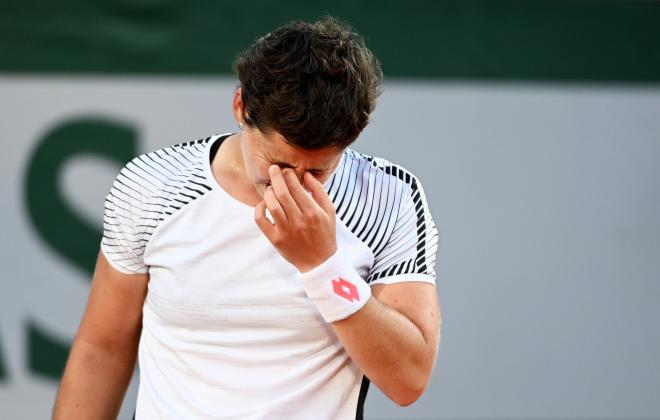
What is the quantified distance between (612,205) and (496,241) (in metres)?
0.43

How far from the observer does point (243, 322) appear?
205 cm

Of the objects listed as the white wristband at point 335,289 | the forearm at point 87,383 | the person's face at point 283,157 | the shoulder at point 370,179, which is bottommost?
the forearm at point 87,383

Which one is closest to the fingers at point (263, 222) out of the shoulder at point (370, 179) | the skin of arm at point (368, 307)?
the skin of arm at point (368, 307)

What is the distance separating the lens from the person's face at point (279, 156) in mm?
1914

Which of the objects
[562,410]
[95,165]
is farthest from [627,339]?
[95,165]

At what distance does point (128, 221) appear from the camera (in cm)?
210

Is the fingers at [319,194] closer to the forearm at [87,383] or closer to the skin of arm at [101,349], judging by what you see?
the skin of arm at [101,349]

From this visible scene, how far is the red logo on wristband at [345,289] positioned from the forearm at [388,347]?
0.03 meters

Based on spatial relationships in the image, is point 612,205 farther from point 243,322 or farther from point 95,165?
point 243,322

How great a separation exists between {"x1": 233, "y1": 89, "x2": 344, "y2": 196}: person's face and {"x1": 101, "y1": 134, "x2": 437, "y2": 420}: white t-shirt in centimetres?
9

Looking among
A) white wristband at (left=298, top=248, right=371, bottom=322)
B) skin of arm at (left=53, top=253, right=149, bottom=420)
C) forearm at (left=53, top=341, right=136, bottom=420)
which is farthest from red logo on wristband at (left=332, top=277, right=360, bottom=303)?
forearm at (left=53, top=341, right=136, bottom=420)

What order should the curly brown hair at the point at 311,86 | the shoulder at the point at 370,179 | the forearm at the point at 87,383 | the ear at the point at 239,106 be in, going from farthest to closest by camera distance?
the forearm at the point at 87,383 < the shoulder at the point at 370,179 < the ear at the point at 239,106 < the curly brown hair at the point at 311,86

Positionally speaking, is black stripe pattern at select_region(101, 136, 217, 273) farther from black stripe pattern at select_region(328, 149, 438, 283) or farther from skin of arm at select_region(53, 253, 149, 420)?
black stripe pattern at select_region(328, 149, 438, 283)

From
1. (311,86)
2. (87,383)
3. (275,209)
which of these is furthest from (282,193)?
(87,383)
